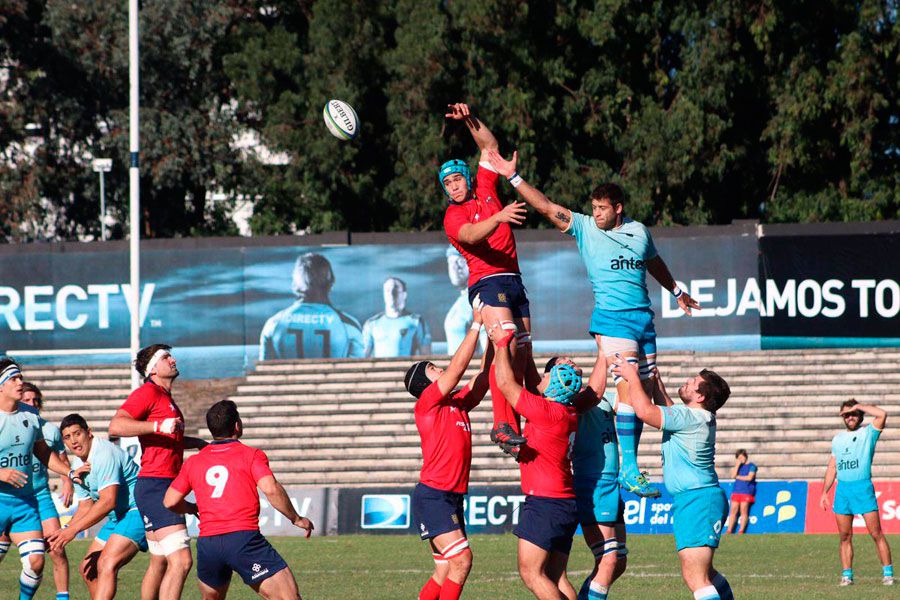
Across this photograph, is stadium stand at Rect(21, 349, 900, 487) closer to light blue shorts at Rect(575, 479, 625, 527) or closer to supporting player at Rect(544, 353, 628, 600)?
supporting player at Rect(544, 353, 628, 600)

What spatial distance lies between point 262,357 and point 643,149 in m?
11.8

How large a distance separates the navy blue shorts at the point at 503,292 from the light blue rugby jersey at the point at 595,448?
46.9 inches

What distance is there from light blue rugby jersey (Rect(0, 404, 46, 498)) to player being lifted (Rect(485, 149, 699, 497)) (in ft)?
20.1

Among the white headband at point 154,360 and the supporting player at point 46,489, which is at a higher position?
the white headband at point 154,360

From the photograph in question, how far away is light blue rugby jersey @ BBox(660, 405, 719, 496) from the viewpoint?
39.3 ft

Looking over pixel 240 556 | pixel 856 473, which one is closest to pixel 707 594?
pixel 240 556

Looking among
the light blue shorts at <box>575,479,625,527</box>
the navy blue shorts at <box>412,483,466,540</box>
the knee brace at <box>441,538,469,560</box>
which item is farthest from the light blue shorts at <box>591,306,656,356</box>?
the knee brace at <box>441,538,469,560</box>

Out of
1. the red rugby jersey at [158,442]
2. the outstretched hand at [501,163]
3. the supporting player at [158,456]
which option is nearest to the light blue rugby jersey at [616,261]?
the outstretched hand at [501,163]

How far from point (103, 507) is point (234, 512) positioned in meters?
3.91

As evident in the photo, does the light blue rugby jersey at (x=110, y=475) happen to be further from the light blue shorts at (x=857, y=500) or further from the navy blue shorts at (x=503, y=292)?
the light blue shorts at (x=857, y=500)

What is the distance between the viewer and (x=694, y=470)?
1205 cm

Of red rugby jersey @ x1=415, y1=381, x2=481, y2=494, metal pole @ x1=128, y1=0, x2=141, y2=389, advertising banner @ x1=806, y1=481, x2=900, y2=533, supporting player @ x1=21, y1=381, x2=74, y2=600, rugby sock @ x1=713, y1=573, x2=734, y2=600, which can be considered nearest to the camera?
rugby sock @ x1=713, y1=573, x2=734, y2=600

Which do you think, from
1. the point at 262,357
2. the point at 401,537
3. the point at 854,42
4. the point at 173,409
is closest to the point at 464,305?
the point at 262,357

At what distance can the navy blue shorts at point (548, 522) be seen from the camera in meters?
11.9
